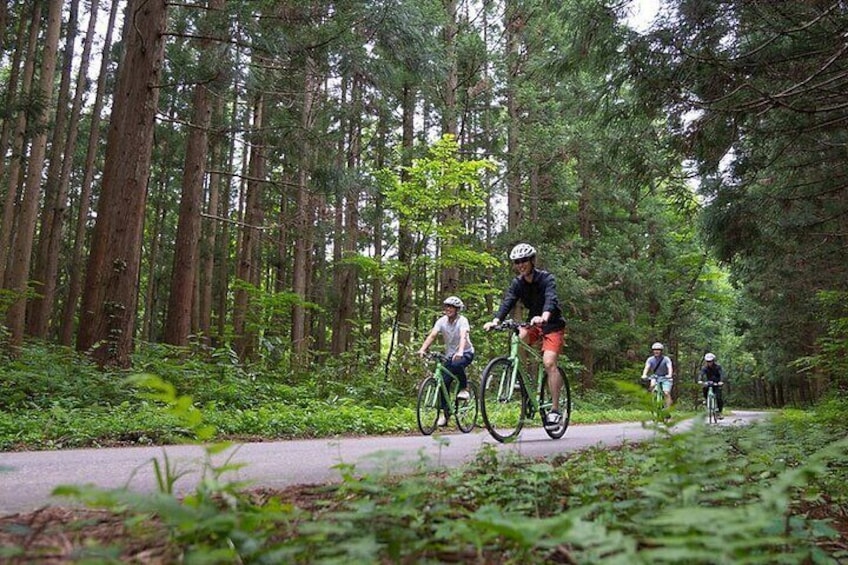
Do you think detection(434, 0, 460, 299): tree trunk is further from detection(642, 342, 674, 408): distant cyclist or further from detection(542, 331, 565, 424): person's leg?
detection(542, 331, 565, 424): person's leg

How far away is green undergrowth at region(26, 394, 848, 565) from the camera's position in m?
1.56

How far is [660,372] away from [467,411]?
894cm

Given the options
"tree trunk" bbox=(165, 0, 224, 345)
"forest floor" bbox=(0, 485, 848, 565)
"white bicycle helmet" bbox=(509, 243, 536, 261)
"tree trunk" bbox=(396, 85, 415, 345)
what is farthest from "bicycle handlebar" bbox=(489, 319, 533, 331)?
"tree trunk" bbox=(165, 0, 224, 345)

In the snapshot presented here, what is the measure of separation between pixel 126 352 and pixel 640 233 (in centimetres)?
2321

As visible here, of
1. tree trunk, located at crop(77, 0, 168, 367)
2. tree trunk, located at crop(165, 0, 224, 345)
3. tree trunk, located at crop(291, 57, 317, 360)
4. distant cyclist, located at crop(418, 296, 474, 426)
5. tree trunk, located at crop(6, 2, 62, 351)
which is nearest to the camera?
distant cyclist, located at crop(418, 296, 474, 426)

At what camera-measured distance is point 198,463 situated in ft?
9.52

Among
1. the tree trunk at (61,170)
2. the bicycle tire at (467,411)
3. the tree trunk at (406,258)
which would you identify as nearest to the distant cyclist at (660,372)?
the tree trunk at (406,258)

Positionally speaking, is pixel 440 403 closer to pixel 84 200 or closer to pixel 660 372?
pixel 660 372

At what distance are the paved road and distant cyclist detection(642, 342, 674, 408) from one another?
922 centimetres

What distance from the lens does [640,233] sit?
27.6 m

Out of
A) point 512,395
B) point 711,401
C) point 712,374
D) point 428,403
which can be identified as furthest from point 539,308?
point 712,374

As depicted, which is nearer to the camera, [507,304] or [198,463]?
[198,463]

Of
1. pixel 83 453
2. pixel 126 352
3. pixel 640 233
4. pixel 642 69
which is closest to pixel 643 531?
pixel 83 453

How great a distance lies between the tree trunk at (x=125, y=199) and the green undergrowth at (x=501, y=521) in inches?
324
